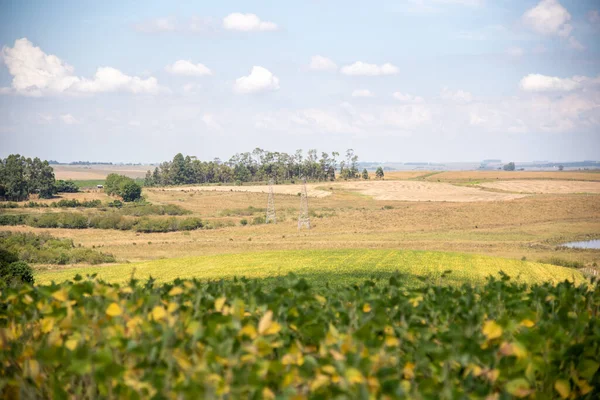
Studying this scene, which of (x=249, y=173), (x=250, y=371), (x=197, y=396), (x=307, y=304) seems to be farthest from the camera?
(x=249, y=173)

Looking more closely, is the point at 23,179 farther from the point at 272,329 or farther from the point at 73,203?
the point at 272,329

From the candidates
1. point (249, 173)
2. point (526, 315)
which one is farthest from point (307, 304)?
point (249, 173)

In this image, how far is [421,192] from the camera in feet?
337

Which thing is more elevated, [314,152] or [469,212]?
[314,152]

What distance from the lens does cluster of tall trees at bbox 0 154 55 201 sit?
327 feet

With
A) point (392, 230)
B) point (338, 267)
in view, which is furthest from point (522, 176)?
point (338, 267)

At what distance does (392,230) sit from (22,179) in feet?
225

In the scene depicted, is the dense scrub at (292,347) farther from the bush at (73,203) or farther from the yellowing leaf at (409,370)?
the bush at (73,203)

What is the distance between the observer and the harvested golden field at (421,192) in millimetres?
91000

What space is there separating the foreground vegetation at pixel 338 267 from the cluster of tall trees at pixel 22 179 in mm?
85984

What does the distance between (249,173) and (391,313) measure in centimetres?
15240

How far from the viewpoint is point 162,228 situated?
7250cm

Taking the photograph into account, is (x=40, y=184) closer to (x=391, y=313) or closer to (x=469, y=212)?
(x=469, y=212)

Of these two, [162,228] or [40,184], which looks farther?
[40,184]
